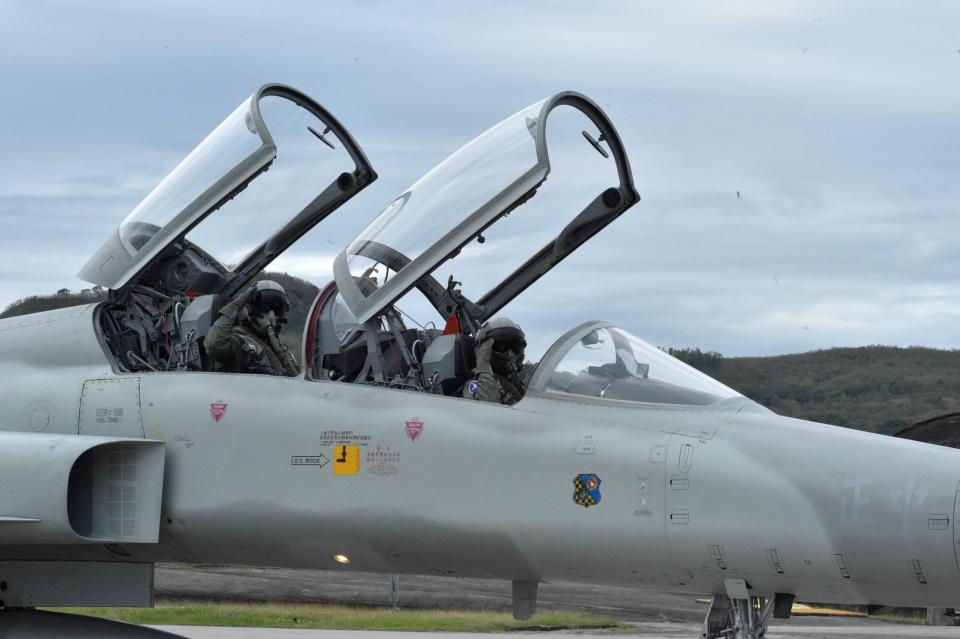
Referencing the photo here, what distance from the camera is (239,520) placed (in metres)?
8.91

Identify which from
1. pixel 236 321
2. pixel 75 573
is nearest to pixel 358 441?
pixel 236 321

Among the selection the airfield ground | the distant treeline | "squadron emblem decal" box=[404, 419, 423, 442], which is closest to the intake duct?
"squadron emblem decal" box=[404, 419, 423, 442]

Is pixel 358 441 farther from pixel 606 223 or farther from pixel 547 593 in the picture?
pixel 547 593

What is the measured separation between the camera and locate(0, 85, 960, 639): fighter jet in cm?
726

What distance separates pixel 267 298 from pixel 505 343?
80.9 inches

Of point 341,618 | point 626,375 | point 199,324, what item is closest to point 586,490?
point 626,375

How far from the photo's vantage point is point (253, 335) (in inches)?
391

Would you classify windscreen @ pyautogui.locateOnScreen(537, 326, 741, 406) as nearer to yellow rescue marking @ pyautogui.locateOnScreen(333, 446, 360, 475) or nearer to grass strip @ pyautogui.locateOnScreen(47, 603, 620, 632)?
yellow rescue marking @ pyautogui.locateOnScreen(333, 446, 360, 475)

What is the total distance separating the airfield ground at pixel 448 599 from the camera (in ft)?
51.3

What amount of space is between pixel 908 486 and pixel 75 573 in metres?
6.00

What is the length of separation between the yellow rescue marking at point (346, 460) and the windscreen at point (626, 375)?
1.31m

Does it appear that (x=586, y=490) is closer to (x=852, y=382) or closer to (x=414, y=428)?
(x=414, y=428)

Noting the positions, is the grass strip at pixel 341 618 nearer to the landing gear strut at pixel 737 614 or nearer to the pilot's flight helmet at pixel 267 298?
the pilot's flight helmet at pixel 267 298

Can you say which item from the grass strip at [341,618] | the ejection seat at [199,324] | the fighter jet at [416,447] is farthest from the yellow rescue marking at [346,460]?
the grass strip at [341,618]
